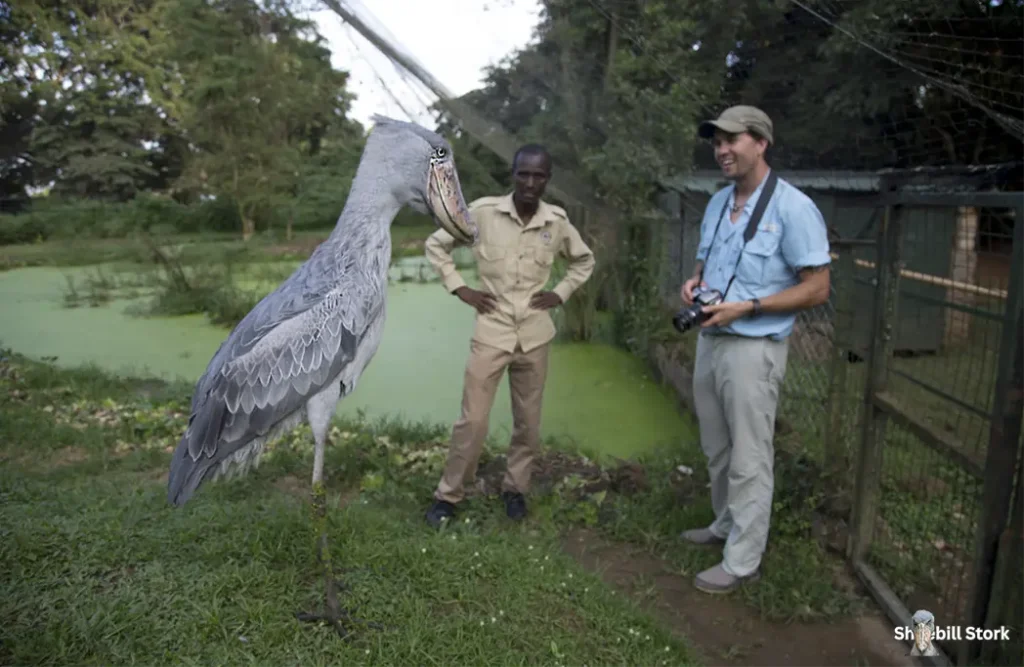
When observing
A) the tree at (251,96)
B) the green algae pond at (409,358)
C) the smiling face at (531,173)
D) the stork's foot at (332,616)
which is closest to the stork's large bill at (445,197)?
the smiling face at (531,173)

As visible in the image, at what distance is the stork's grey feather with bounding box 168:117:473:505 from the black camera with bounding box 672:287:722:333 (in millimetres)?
856

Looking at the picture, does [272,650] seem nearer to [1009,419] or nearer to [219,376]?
[219,376]

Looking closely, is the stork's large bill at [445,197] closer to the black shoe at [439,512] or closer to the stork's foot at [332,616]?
the stork's foot at [332,616]

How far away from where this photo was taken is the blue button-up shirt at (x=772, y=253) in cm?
244

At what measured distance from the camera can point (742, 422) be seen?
8.50 ft

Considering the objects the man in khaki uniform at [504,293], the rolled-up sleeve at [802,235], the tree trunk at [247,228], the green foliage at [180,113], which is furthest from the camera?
the tree trunk at [247,228]

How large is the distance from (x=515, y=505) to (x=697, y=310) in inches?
52.9

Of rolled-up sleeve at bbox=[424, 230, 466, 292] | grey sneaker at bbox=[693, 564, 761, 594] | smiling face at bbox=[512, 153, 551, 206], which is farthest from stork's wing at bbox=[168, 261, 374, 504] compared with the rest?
grey sneaker at bbox=[693, 564, 761, 594]

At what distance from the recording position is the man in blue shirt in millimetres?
2457

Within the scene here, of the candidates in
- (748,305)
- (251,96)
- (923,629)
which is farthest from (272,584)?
(251,96)

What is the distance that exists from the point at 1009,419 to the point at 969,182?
2.50 metres

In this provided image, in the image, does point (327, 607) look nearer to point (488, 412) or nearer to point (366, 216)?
point (488, 412)

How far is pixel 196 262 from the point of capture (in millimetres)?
6941

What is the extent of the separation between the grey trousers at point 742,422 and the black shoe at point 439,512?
1.16 m
